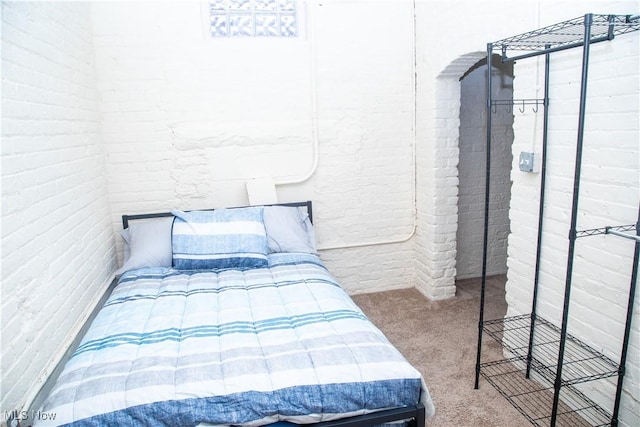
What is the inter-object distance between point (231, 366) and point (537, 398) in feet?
5.45

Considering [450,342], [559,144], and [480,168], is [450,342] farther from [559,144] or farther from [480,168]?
[480,168]

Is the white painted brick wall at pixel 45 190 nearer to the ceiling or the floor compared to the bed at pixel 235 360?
nearer to the ceiling

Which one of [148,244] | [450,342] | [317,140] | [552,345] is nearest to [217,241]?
[148,244]

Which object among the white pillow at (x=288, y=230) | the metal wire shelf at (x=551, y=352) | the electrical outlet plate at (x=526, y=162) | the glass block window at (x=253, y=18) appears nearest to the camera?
the metal wire shelf at (x=551, y=352)

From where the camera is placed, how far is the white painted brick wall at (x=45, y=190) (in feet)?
6.19

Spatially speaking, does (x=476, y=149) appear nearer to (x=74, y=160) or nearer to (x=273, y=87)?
(x=273, y=87)

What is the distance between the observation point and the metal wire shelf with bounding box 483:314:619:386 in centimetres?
212

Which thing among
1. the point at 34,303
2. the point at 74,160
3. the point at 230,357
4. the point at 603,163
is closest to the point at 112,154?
the point at 74,160

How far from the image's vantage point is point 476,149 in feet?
13.2

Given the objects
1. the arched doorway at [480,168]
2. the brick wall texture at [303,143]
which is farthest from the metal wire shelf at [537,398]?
the arched doorway at [480,168]

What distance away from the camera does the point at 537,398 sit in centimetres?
243

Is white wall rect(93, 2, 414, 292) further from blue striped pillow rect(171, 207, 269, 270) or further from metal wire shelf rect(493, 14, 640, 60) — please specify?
metal wire shelf rect(493, 14, 640, 60)

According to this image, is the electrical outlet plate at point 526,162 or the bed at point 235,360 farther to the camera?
the electrical outlet plate at point 526,162

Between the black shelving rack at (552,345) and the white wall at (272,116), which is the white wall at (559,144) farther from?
the white wall at (272,116)
